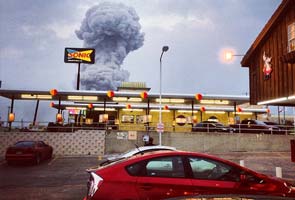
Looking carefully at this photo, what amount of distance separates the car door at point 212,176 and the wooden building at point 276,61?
37.3 feet

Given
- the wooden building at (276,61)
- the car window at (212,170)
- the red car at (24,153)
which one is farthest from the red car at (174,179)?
the red car at (24,153)

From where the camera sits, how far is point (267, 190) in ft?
17.6

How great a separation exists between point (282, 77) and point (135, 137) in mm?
12395

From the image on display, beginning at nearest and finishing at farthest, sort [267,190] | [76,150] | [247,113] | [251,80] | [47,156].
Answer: [267,190] < [47,156] < [251,80] < [76,150] < [247,113]

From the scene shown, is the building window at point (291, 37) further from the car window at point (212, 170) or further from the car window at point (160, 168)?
the car window at point (160, 168)

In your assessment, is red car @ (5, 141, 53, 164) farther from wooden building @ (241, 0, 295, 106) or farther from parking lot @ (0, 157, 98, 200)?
wooden building @ (241, 0, 295, 106)

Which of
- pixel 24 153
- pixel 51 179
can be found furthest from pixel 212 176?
pixel 24 153

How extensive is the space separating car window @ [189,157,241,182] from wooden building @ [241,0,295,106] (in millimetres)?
11330

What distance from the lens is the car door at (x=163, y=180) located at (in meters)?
4.96

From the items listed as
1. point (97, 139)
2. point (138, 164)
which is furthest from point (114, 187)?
point (97, 139)

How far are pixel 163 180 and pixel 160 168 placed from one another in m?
0.26

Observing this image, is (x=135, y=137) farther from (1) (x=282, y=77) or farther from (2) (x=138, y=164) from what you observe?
(2) (x=138, y=164)

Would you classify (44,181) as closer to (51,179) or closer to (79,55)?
(51,179)

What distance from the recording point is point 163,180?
5121 mm
